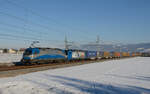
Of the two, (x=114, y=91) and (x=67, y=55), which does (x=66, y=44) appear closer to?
(x=67, y=55)

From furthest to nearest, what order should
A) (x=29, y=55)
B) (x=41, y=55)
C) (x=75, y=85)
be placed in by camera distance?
(x=41, y=55) < (x=29, y=55) < (x=75, y=85)

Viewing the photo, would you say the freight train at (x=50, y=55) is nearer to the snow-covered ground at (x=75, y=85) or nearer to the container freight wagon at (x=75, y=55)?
the container freight wagon at (x=75, y=55)

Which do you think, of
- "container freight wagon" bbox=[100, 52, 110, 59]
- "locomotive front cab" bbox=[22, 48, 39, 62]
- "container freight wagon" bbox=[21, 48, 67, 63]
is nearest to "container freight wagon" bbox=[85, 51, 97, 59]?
"container freight wagon" bbox=[100, 52, 110, 59]

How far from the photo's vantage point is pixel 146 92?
923 cm

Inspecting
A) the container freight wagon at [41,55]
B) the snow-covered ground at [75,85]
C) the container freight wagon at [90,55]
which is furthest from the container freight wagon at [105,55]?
the snow-covered ground at [75,85]

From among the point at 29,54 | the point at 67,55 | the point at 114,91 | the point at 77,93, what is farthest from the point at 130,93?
the point at 67,55

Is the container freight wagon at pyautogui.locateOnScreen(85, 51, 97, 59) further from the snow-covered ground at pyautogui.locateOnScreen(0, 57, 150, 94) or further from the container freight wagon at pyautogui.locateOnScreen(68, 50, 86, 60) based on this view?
the snow-covered ground at pyautogui.locateOnScreen(0, 57, 150, 94)

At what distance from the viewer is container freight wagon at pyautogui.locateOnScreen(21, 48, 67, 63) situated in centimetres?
2654

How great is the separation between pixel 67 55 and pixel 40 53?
11.2 m

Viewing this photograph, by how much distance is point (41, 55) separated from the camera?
28.6 metres

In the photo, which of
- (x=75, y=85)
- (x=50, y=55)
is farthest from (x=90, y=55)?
(x=75, y=85)

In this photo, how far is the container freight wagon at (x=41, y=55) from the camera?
87.1 ft

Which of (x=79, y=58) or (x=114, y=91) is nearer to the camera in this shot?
(x=114, y=91)

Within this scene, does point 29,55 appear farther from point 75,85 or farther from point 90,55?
point 90,55
